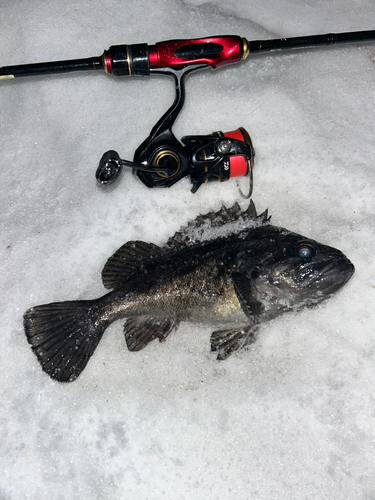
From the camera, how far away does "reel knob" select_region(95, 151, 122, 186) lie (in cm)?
229

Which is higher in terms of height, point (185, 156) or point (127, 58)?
point (127, 58)

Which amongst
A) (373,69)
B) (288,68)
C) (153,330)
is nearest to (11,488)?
(153,330)

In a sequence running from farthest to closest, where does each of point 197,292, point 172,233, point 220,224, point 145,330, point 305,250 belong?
point 172,233 → point 220,224 → point 145,330 → point 197,292 → point 305,250

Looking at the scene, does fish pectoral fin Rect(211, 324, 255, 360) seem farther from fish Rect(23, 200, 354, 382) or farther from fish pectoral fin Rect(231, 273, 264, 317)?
fish pectoral fin Rect(231, 273, 264, 317)

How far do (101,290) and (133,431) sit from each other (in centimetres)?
82

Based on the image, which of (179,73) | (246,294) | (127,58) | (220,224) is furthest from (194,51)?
(246,294)

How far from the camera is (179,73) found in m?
2.48

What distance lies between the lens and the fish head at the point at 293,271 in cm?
235

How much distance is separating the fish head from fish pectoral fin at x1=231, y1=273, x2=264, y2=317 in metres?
0.03

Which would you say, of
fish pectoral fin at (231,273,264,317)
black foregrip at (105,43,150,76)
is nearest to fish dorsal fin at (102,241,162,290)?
fish pectoral fin at (231,273,264,317)

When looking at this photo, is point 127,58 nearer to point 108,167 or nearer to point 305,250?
point 108,167

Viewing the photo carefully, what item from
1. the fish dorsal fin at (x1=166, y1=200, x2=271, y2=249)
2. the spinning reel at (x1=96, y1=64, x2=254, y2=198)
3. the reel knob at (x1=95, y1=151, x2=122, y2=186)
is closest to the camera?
the reel knob at (x1=95, y1=151, x2=122, y2=186)

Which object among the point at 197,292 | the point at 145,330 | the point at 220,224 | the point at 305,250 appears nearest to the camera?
the point at 305,250

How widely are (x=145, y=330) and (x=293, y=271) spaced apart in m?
0.88
